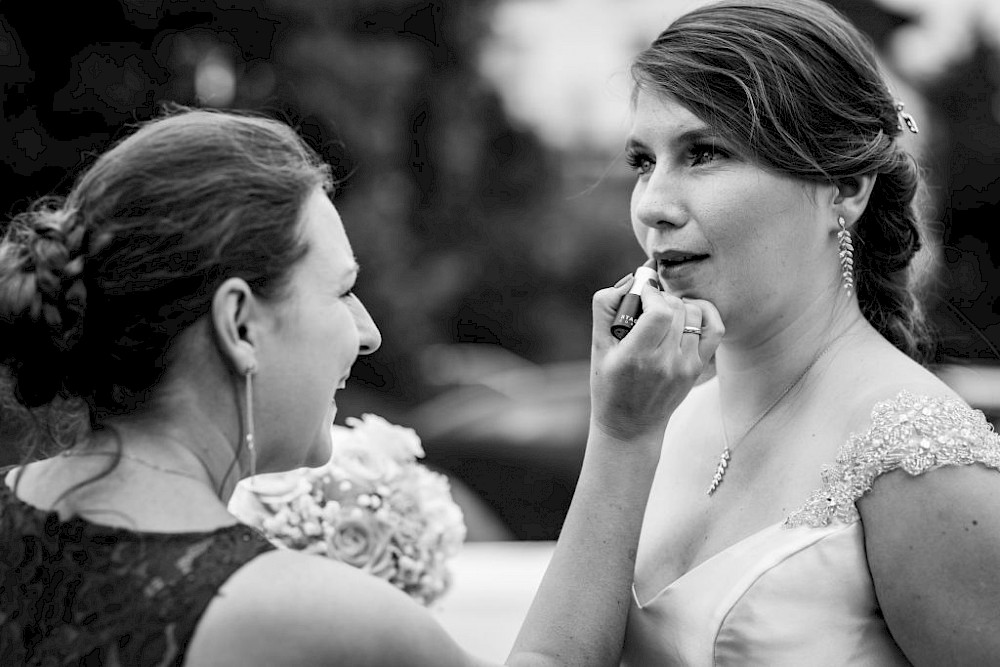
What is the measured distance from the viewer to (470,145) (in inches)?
514

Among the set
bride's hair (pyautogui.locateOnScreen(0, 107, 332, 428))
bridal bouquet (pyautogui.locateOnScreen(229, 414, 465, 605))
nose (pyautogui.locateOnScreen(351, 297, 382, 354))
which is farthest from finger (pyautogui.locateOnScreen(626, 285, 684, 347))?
bridal bouquet (pyautogui.locateOnScreen(229, 414, 465, 605))

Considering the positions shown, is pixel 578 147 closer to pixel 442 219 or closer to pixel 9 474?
pixel 442 219

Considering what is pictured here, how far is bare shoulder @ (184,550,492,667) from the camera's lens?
4.67 ft

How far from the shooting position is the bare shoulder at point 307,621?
4.67 ft

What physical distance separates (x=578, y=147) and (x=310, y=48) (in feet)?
20.1

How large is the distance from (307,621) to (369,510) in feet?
4.11

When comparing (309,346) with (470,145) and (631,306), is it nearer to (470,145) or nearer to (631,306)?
(631,306)

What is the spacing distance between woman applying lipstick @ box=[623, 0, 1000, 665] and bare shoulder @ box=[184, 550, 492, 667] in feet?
2.66

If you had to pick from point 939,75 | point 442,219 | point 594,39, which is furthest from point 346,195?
point 939,75

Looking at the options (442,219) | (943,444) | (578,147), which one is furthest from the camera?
(578,147)

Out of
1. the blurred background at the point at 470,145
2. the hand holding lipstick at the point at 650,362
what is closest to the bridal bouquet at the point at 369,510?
the hand holding lipstick at the point at 650,362

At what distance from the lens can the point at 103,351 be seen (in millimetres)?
1592

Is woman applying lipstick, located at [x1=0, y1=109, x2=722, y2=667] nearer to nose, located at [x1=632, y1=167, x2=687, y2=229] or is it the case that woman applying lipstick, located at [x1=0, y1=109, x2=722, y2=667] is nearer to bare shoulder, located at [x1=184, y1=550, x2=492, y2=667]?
bare shoulder, located at [x1=184, y1=550, x2=492, y2=667]

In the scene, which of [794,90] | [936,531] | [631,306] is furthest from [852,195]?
[936,531]
